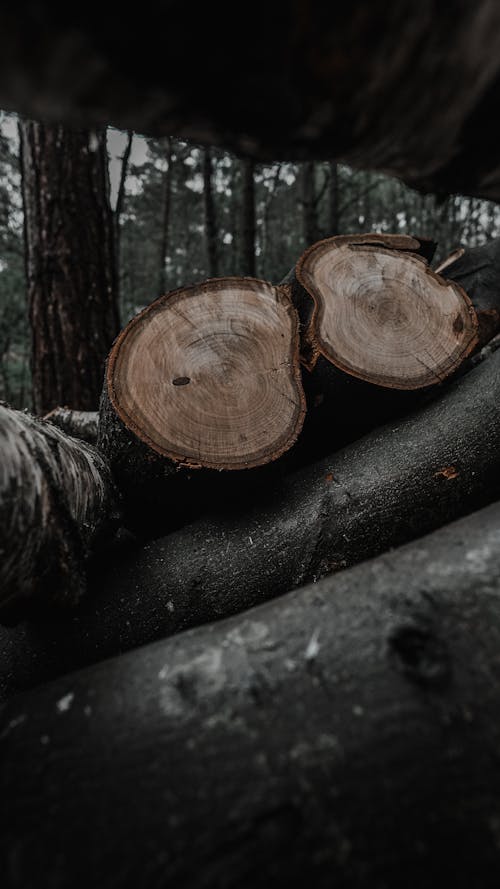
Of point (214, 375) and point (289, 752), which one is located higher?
point (214, 375)

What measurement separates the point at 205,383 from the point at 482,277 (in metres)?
1.41

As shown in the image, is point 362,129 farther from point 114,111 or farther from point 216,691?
point 216,691

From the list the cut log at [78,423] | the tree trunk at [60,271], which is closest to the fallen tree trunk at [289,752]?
the cut log at [78,423]

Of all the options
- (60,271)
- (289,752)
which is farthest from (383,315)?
(60,271)

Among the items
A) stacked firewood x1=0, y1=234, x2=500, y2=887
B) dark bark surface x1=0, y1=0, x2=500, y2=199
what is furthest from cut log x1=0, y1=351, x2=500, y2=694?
dark bark surface x1=0, y1=0, x2=500, y2=199

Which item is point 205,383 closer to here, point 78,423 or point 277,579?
point 277,579

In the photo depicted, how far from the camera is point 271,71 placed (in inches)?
21.4

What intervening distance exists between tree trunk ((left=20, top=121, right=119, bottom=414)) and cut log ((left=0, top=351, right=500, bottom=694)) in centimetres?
184

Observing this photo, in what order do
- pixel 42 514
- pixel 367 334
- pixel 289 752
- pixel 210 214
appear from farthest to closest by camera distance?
pixel 210 214, pixel 367 334, pixel 42 514, pixel 289 752

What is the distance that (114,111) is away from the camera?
576 millimetres

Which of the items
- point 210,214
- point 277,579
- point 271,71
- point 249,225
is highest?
point 210,214

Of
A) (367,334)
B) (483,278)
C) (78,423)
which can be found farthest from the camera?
(78,423)

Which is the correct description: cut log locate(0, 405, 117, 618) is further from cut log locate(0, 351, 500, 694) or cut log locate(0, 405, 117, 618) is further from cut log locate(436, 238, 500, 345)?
cut log locate(436, 238, 500, 345)

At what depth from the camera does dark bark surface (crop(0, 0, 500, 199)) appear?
0.49 m
